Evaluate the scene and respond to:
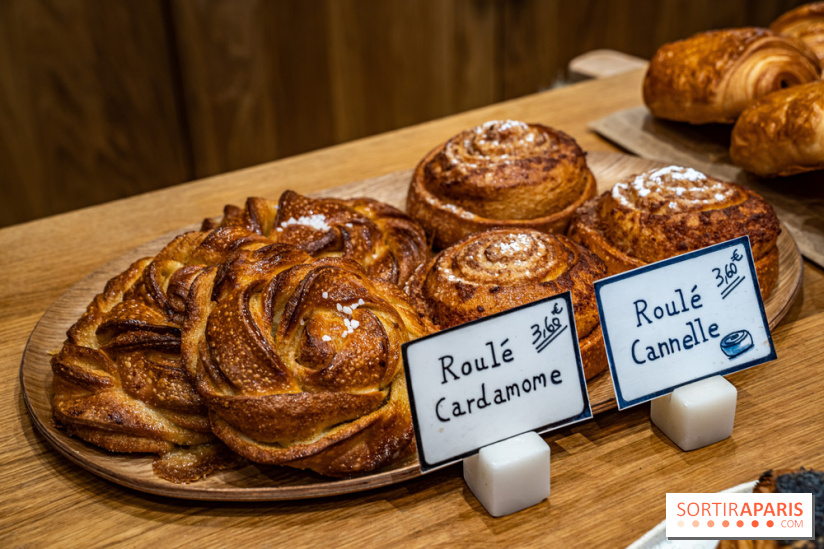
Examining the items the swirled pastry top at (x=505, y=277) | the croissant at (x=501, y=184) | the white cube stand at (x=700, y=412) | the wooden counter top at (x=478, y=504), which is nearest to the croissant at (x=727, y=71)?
the croissant at (x=501, y=184)

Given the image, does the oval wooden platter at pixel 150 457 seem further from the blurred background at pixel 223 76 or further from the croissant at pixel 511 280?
the blurred background at pixel 223 76

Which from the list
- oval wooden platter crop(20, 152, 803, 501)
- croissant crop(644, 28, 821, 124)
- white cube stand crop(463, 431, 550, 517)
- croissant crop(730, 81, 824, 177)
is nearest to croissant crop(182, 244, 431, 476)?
oval wooden platter crop(20, 152, 803, 501)

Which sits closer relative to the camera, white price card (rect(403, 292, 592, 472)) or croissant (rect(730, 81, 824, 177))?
white price card (rect(403, 292, 592, 472))

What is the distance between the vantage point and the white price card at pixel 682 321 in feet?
4.80

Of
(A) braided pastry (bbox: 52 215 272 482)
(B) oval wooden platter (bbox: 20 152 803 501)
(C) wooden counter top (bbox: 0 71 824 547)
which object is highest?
(A) braided pastry (bbox: 52 215 272 482)

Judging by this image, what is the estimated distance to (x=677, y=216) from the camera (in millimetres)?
1861

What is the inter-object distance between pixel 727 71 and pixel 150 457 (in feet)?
7.38

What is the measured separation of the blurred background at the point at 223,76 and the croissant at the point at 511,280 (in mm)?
2801

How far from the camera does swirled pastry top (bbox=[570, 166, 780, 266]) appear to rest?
1832 mm

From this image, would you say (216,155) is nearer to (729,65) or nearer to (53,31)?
(53,31)

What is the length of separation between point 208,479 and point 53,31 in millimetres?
3129

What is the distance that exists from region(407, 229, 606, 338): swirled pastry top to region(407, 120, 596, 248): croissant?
29 cm

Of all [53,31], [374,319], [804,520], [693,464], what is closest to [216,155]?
[53,31]

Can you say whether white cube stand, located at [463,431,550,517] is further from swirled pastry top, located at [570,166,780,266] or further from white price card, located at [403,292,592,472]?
swirled pastry top, located at [570,166,780,266]
